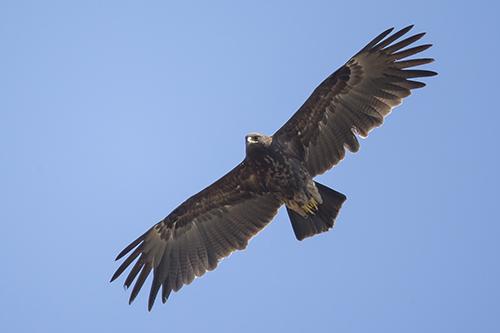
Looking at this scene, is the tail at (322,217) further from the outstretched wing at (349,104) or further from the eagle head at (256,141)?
the eagle head at (256,141)

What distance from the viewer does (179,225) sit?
15242 millimetres

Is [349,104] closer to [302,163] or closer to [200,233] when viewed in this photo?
[302,163]

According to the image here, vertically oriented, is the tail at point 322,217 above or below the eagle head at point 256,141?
below

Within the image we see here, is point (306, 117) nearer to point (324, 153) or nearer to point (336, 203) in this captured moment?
point (324, 153)

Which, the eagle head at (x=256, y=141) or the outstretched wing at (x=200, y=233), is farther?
the outstretched wing at (x=200, y=233)

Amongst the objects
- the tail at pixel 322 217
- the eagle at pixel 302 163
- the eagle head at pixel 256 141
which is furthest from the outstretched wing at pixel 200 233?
the tail at pixel 322 217

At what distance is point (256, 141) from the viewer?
45.5 feet

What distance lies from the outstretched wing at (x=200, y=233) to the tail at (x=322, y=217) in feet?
2.80

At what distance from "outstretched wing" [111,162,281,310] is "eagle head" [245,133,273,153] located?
681 mm

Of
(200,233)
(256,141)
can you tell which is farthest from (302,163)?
(200,233)

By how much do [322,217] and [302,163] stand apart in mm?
955

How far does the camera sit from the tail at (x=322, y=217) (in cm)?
1378

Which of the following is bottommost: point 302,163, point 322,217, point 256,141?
point 322,217

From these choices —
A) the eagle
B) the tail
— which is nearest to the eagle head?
the eagle
